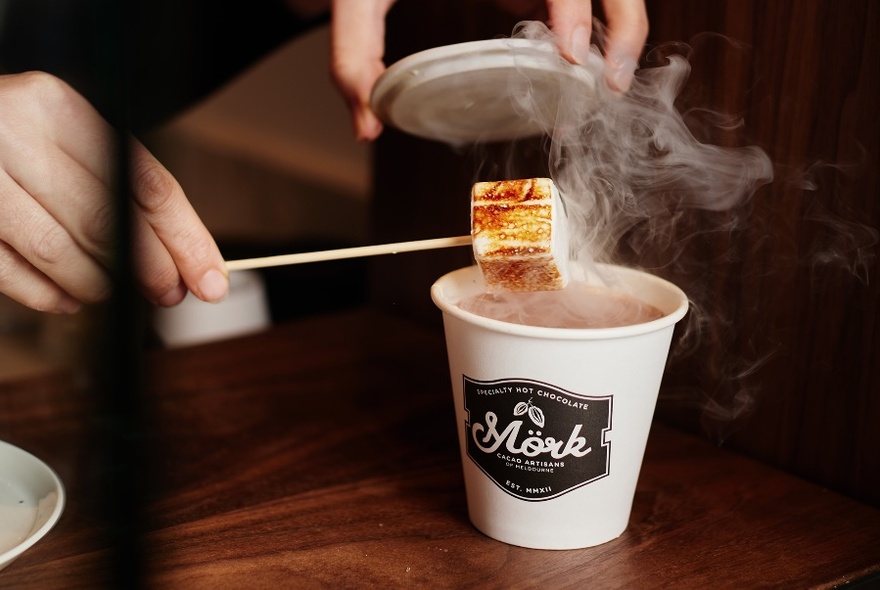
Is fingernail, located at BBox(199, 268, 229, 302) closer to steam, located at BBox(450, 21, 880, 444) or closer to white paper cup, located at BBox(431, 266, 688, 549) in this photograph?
white paper cup, located at BBox(431, 266, 688, 549)

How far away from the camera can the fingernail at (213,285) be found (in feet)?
2.65

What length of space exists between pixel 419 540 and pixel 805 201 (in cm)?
56

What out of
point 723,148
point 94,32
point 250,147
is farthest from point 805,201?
point 250,147

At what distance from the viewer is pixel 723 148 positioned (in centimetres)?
98

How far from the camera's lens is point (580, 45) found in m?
0.89

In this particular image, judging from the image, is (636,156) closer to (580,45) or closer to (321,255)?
(580,45)

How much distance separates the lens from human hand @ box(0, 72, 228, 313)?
2.31ft

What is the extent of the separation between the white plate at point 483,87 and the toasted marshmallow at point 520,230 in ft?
0.49

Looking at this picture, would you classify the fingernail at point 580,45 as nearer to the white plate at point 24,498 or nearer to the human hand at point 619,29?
the human hand at point 619,29

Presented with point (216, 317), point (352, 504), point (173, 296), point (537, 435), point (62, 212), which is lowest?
point (216, 317)

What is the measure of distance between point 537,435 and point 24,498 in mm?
508

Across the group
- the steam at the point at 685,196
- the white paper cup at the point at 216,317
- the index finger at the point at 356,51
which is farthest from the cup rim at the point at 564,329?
the white paper cup at the point at 216,317

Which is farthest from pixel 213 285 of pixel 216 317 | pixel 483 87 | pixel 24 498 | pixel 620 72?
pixel 216 317

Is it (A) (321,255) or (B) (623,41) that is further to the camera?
(B) (623,41)
